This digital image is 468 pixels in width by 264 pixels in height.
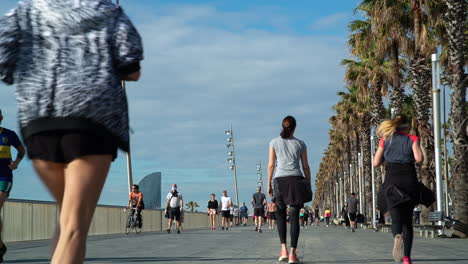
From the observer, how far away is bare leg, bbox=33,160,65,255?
337cm


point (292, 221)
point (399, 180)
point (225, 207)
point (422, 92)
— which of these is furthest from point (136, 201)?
point (399, 180)

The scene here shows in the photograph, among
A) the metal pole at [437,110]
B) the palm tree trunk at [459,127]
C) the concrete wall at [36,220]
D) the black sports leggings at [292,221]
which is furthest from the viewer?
the palm tree trunk at [459,127]

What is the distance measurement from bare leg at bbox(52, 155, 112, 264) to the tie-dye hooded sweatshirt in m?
0.17

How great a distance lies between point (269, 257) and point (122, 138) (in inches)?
283

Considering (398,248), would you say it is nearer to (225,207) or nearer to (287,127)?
(287,127)

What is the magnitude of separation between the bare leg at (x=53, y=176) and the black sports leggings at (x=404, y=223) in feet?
18.0

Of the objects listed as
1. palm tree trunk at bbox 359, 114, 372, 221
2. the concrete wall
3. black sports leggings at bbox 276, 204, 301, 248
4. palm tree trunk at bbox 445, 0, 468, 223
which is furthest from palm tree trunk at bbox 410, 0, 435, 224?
palm tree trunk at bbox 359, 114, 372, 221

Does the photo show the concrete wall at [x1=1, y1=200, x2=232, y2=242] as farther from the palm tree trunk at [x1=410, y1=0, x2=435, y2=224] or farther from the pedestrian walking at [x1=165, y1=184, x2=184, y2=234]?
the palm tree trunk at [x1=410, y1=0, x2=435, y2=224]

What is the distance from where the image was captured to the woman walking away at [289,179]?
9164 mm

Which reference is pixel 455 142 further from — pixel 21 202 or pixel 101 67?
pixel 101 67

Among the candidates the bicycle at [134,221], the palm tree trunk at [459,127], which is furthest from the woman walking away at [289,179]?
the bicycle at [134,221]

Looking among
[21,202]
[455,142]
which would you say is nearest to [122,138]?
[21,202]

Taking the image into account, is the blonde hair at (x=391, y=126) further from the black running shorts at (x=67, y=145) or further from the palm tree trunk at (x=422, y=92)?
the palm tree trunk at (x=422, y=92)

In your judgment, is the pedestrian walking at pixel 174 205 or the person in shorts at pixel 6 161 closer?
the person in shorts at pixel 6 161
